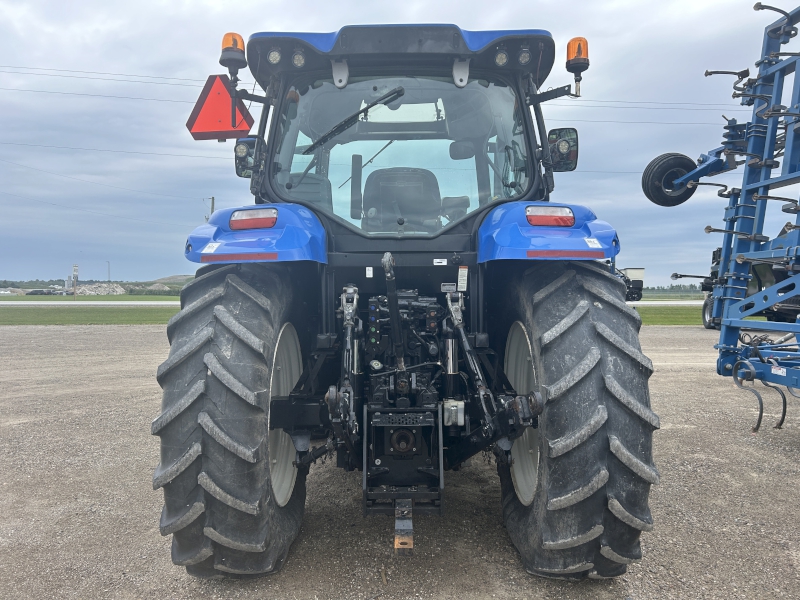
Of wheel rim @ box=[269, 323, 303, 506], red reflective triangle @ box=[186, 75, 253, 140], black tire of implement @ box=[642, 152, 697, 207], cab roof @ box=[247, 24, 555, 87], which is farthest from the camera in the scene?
black tire of implement @ box=[642, 152, 697, 207]

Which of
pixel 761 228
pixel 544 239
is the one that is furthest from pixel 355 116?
pixel 761 228

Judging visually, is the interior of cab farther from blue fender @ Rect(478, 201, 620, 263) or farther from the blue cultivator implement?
the blue cultivator implement

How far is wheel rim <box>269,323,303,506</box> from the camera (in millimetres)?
2785

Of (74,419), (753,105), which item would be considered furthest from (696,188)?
(74,419)

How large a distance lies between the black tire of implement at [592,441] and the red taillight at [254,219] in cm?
129

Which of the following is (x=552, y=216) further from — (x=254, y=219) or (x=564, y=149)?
(x=254, y=219)

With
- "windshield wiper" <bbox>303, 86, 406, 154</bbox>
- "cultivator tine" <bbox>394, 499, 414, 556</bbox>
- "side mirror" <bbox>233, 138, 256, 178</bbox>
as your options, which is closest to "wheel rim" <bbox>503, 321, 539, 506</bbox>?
"cultivator tine" <bbox>394, 499, 414, 556</bbox>

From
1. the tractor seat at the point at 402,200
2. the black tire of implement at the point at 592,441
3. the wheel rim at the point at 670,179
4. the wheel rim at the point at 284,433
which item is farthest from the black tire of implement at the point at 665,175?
the wheel rim at the point at 284,433

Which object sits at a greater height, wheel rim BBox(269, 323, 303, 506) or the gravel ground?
wheel rim BBox(269, 323, 303, 506)

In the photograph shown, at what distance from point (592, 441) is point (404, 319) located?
1.02 meters

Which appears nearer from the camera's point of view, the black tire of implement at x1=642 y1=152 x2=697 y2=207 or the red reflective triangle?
the red reflective triangle

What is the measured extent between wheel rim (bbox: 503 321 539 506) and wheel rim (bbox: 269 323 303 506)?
1.19 m

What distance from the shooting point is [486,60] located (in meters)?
3.12

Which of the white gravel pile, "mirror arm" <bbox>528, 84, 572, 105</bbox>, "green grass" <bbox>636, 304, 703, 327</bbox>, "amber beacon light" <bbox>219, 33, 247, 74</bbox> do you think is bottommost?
the white gravel pile
